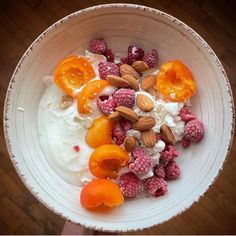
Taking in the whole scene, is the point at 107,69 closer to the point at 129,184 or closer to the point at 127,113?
the point at 127,113

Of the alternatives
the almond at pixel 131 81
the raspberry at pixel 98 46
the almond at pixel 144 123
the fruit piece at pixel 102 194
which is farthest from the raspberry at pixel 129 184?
the raspberry at pixel 98 46

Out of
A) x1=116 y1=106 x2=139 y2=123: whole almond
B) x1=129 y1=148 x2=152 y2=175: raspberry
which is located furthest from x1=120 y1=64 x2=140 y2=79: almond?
x1=129 y1=148 x2=152 y2=175: raspberry

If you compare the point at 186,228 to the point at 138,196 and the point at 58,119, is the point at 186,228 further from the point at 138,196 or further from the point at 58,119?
the point at 58,119

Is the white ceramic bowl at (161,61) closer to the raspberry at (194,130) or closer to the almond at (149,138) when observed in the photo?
the raspberry at (194,130)

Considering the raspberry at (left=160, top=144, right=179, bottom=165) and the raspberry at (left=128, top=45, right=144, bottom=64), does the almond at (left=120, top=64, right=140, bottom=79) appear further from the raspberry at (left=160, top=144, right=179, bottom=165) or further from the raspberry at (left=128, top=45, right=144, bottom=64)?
the raspberry at (left=160, top=144, right=179, bottom=165)

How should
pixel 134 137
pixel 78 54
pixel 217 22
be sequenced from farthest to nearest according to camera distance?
1. pixel 217 22
2. pixel 78 54
3. pixel 134 137

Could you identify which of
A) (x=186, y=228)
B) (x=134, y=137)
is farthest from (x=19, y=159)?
(x=186, y=228)
